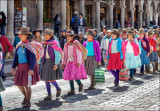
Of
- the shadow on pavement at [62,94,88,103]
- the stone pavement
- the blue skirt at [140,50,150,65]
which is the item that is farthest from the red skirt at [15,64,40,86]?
the blue skirt at [140,50,150,65]

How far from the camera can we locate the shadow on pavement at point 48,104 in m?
6.46

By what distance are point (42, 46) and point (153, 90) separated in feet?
10.7

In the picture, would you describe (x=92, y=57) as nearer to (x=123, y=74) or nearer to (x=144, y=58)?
(x=123, y=74)

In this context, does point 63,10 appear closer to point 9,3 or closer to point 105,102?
point 9,3

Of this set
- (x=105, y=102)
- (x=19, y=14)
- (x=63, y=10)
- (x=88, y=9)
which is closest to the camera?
(x=105, y=102)

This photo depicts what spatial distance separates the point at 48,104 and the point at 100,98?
1.31 m

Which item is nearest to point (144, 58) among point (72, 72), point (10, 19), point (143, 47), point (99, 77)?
point (143, 47)

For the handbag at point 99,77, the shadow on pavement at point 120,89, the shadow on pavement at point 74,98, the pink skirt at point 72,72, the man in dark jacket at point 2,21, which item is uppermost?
the man in dark jacket at point 2,21

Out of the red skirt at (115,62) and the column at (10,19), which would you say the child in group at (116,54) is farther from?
the column at (10,19)

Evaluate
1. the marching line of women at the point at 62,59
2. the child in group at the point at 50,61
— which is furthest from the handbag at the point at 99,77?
the child in group at the point at 50,61

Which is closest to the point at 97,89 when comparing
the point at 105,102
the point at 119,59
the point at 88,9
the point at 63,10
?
the point at 119,59

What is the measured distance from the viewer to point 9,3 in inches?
629

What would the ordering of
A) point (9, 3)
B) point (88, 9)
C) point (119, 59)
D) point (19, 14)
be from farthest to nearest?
point (88, 9) → point (19, 14) → point (9, 3) → point (119, 59)

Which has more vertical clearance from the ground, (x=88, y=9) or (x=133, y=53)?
(x=88, y=9)
